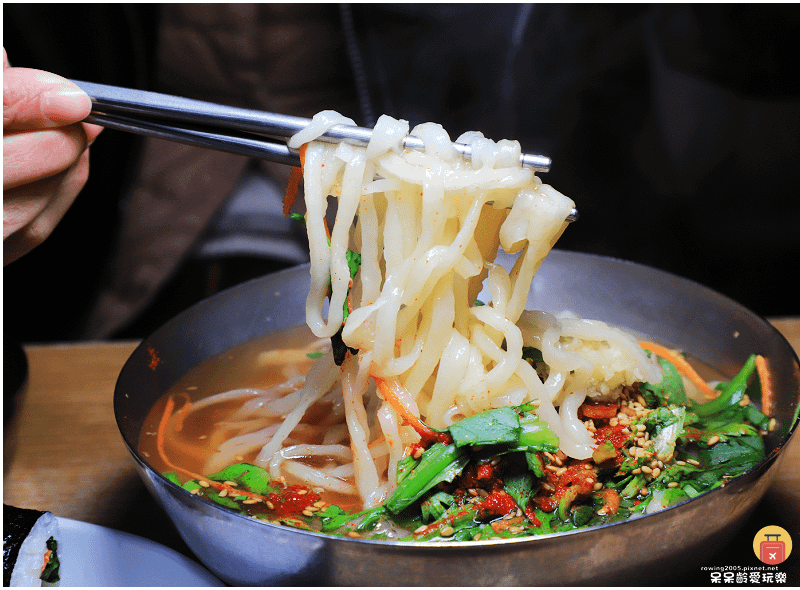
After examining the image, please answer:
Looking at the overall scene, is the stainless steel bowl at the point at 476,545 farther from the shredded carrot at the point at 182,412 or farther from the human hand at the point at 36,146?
the human hand at the point at 36,146

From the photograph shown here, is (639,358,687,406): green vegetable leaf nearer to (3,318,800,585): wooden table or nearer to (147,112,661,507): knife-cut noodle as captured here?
(147,112,661,507): knife-cut noodle

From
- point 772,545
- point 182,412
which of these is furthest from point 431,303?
point 772,545

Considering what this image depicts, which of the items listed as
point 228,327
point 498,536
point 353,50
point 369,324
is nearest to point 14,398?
point 228,327

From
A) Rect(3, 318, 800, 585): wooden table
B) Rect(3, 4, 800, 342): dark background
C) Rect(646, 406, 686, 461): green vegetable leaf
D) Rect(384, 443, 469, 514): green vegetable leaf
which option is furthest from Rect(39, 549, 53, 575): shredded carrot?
Rect(3, 4, 800, 342): dark background

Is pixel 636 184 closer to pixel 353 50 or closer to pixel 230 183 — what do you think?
pixel 353 50

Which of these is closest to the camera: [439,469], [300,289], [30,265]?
[439,469]

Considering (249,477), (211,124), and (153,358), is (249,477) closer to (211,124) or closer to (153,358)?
(153,358)
